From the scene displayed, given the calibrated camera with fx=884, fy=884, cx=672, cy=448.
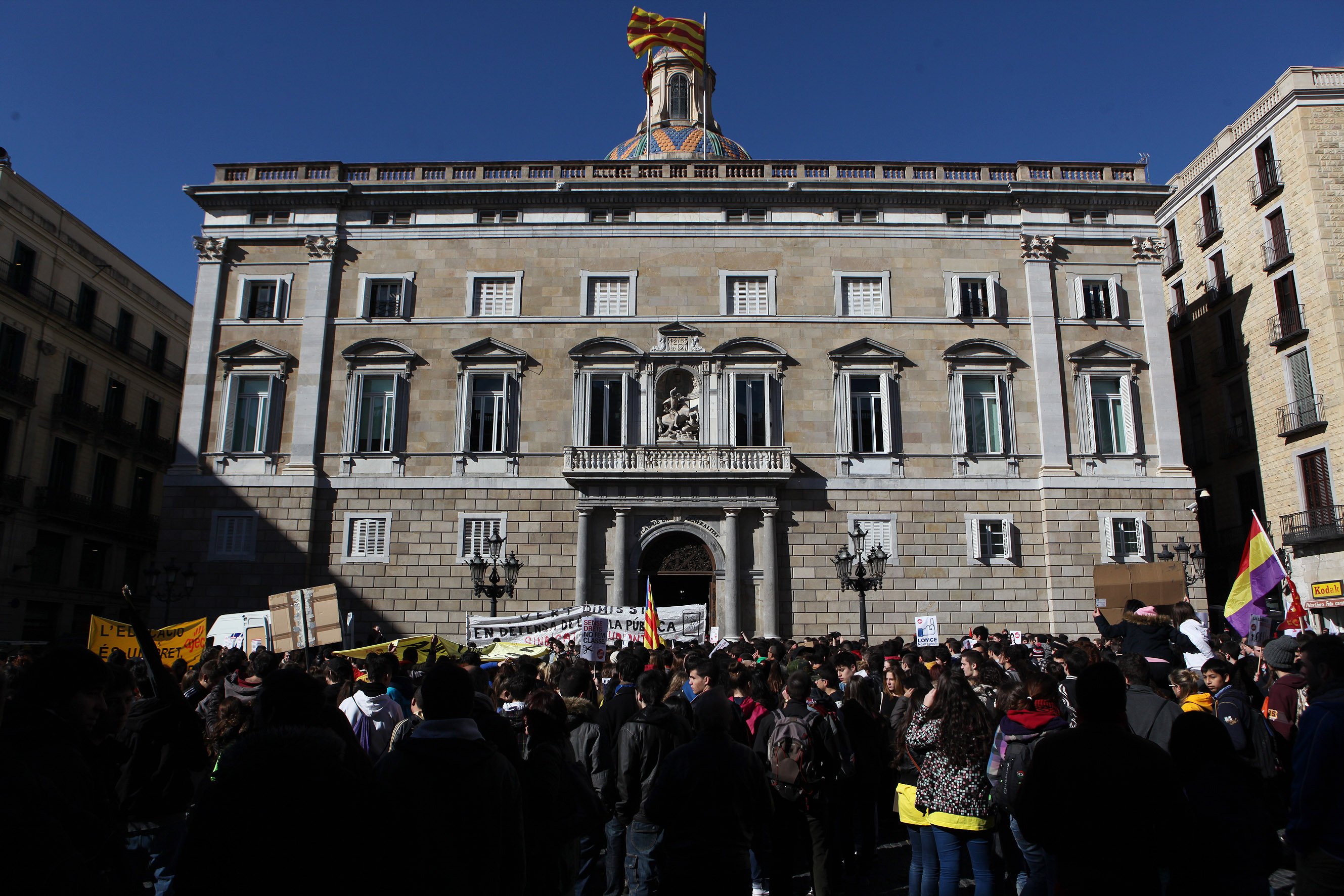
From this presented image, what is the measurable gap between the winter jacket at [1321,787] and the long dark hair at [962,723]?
188 cm

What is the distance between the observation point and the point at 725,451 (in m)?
26.2

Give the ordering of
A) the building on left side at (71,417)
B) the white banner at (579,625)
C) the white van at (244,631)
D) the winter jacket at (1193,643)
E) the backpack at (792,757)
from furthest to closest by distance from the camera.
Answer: the building on left side at (71,417) < the white van at (244,631) < the white banner at (579,625) < the winter jacket at (1193,643) < the backpack at (792,757)

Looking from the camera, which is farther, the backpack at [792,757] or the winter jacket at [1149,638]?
the winter jacket at [1149,638]

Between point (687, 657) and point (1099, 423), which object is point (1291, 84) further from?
point (687, 657)

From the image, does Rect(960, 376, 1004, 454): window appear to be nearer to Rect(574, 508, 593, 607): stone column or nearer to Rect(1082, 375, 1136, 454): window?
Rect(1082, 375, 1136, 454): window

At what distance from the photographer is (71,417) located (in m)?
32.0

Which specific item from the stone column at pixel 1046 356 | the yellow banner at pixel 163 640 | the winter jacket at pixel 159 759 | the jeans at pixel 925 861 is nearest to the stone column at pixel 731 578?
the stone column at pixel 1046 356

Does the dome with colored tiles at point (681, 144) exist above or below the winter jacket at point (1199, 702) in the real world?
above

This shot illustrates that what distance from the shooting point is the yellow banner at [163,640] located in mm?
15820

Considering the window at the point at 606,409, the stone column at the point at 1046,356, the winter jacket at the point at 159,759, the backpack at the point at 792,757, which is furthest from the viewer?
the window at the point at 606,409

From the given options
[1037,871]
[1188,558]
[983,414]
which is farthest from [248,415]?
[1188,558]

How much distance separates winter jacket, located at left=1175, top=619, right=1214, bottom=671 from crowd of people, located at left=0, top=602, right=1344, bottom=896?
2143 mm

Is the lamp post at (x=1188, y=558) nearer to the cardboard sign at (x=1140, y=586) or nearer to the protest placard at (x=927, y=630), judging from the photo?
the cardboard sign at (x=1140, y=586)

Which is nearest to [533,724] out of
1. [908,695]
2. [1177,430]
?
[908,695]
